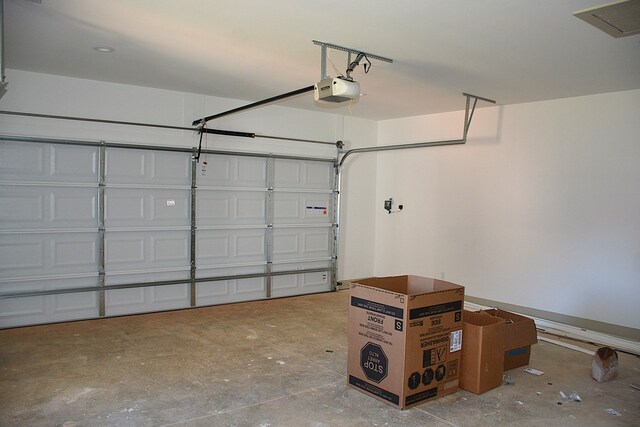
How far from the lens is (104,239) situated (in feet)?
18.3

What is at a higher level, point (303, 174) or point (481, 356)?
point (303, 174)

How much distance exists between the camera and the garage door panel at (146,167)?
5.62m

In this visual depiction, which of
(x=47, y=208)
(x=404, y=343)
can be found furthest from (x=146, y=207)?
(x=404, y=343)

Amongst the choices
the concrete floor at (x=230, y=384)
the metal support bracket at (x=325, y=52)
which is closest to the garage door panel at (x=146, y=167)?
the concrete floor at (x=230, y=384)

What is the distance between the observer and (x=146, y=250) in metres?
5.86

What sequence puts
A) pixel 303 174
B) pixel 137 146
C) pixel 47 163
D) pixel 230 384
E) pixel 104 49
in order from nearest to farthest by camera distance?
1. pixel 230 384
2. pixel 104 49
3. pixel 47 163
4. pixel 137 146
5. pixel 303 174

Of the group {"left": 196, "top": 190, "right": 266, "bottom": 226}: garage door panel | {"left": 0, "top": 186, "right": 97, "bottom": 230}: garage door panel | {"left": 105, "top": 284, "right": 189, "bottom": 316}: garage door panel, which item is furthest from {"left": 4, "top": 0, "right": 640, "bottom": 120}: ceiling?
{"left": 105, "top": 284, "right": 189, "bottom": 316}: garage door panel

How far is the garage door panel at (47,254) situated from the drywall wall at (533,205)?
4.43 m

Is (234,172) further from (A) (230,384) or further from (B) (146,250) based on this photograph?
(A) (230,384)

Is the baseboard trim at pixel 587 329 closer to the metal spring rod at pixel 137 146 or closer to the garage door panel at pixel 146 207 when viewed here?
the metal spring rod at pixel 137 146

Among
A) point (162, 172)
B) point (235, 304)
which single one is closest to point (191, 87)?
point (162, 172)

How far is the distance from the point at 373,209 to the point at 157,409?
529cm

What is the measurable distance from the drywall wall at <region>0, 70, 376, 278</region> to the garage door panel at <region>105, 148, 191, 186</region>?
0.16 meters

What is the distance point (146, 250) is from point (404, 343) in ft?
12.3
